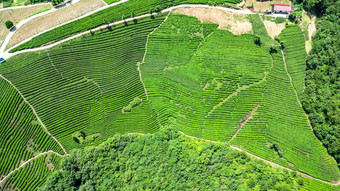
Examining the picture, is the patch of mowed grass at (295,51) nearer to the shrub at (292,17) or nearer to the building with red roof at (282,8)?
the shrub at (292,17)

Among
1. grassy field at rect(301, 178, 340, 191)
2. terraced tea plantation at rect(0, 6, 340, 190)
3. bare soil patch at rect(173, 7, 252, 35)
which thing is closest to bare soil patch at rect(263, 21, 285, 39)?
terraced tea plantation at rect(0, 6, 340, 190)

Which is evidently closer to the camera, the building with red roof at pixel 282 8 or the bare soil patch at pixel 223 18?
the building with red roof at pixel 282 8

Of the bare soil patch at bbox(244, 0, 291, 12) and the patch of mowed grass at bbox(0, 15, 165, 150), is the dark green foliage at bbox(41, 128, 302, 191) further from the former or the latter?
the bare soil patch at bbox(244, 0, 291, 12)

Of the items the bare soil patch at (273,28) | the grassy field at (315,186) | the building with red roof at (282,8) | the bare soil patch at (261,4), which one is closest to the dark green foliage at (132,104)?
the bare soil patch at (261,4)

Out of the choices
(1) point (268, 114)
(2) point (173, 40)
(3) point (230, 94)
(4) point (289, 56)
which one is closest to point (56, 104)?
(2) point (173, 40)

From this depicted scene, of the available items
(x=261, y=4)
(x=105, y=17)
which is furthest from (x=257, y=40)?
(x=105, y=17)

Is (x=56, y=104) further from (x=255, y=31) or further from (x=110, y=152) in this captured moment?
(x=255, y=31)
